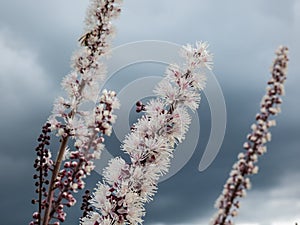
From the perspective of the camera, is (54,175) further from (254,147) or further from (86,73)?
(254,147)

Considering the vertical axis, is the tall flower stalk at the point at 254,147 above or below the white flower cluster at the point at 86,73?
below

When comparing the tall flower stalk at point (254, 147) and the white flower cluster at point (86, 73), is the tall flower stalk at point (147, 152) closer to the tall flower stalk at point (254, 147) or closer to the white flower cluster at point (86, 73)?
the white flower cluster at point (86, 73)

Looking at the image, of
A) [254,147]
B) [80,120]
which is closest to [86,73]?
[80,120]

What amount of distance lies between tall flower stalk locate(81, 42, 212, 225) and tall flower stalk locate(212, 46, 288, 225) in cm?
97

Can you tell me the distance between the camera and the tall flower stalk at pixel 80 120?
2.89 m

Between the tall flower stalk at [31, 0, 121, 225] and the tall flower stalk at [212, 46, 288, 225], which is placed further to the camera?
Answer: the tall flower stalk at [31, 0, 121, 225]

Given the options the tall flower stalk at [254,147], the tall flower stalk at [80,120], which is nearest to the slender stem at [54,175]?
the tall flower stalk at [80,120]

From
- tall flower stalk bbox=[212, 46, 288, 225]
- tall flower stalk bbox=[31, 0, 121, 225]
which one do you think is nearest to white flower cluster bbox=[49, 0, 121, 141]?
tall flower stalk bbox=[31, 0, 121, 225]

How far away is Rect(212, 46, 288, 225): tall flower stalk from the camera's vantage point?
188cm

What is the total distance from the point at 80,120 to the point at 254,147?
146 cm

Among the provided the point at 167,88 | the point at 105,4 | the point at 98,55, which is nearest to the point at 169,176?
the point at 167,88

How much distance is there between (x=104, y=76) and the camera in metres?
3.36

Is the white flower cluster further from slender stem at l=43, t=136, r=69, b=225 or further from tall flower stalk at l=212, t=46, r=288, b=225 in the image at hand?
tall flower stalk at l=212, t=46, r=288, b=225

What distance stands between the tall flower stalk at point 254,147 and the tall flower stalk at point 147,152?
0.97 metres
